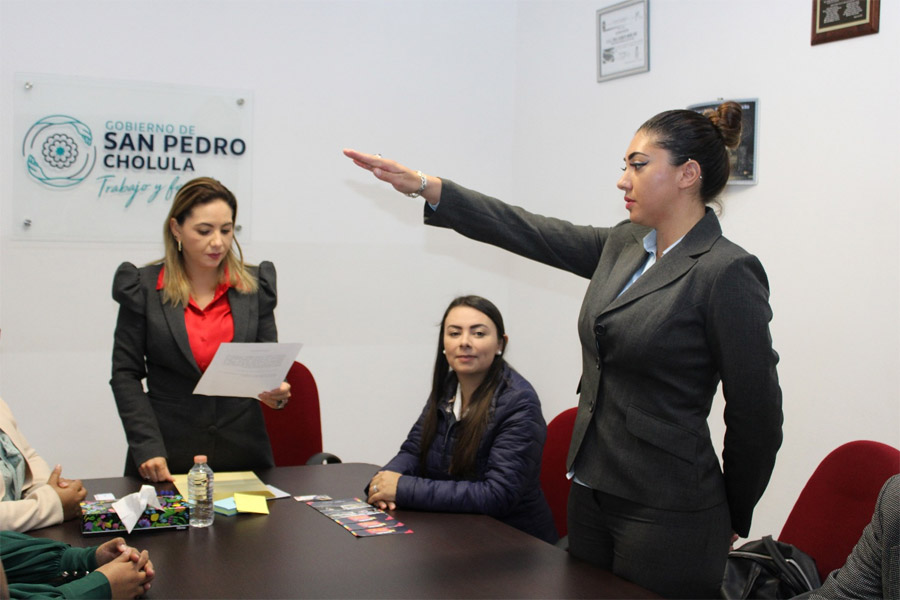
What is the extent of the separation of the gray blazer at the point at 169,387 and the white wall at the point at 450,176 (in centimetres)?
137

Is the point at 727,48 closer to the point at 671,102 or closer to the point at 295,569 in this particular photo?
the point at 671,102

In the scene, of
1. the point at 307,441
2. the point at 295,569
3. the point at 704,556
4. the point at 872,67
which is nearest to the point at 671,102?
the point at 872,67

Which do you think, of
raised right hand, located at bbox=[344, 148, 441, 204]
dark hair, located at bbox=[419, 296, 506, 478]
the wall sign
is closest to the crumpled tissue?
dark hair, located at bbox=[419, 296, 506, 478]

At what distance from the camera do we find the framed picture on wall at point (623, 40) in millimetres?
3941

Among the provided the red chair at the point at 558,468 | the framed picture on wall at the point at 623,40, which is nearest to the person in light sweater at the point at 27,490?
the red chair at the point at 558,468

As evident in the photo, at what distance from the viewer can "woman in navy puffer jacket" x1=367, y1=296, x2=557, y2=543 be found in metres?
2.33

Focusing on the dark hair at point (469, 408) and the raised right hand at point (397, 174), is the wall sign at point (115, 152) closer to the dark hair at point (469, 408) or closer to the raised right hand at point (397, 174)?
the dark hair at point (469, 408)

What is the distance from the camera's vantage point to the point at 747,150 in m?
3.35

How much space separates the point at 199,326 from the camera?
9.00ft

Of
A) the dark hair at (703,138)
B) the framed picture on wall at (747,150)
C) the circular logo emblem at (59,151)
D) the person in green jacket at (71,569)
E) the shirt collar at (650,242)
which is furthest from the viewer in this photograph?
the circular logo emblem at (59,151)

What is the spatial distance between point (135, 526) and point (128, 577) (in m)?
0.49

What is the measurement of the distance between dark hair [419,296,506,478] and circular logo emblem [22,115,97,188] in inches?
85.8

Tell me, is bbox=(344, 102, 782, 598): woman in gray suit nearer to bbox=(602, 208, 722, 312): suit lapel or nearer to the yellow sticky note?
bbox=(602, 208, 722, 312): suit lapel

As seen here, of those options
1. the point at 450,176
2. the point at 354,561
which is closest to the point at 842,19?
the point at 450,176
